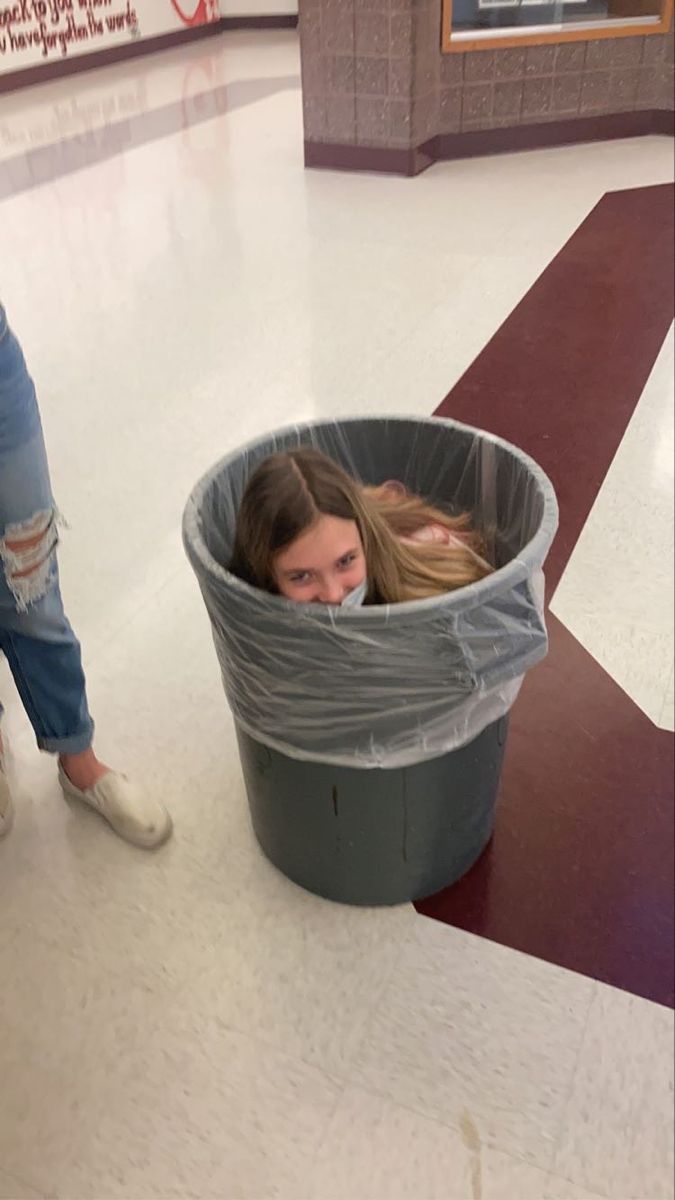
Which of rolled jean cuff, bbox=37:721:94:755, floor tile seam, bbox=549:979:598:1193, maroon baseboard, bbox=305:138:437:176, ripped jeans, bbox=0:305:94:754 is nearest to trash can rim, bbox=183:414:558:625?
ripped jeans, bbox=0:305:94:754

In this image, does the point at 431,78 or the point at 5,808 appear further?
the point at 431,78

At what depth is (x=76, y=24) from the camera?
7.26 meters

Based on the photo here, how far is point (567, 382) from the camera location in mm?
2527

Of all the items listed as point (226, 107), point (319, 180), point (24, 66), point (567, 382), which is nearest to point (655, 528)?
point (567, 382)

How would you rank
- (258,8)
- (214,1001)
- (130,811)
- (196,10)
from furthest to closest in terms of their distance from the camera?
1. (258,8)
2. (196,10)
3. (130,811)
4. (214,1001)

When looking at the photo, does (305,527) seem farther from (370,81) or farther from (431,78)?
(431,78)

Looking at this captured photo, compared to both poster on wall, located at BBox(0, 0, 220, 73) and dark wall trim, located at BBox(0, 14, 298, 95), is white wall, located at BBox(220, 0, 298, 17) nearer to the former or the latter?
dark wall trim, located at BBox(0, 14, 298, 95)

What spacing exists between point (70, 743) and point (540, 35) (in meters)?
4.39

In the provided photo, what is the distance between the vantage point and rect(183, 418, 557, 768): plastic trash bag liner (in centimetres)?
90

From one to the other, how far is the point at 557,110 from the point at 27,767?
14.6 ft

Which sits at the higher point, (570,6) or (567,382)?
(570,6)

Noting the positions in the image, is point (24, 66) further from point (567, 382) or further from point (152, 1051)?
point (152, 1051)

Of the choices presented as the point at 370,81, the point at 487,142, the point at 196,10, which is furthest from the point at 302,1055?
the point at 196,10

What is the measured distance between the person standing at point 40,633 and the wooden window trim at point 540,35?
4004mm
